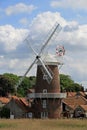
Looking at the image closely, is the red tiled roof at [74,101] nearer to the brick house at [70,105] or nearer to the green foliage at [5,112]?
the brick house at [70,105]

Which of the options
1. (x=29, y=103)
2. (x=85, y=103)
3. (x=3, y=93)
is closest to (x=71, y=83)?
(x=3, y=93)

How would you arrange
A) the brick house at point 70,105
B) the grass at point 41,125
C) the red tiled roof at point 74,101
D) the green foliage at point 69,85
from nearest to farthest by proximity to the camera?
1. the grass at point 41,125
2. the brick house at point 70,105
3. the red tiled roof at point 74,101
4. the green foliage at point 69,85

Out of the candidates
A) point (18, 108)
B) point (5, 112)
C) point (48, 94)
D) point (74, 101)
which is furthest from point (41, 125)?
point (74, 101)

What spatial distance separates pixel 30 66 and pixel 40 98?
6187 millimetres

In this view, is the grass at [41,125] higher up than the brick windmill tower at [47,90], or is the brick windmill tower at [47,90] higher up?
the brick windmill tower at [47,90]

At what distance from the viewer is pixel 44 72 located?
71688 mm

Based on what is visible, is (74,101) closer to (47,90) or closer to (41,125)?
(47,90)

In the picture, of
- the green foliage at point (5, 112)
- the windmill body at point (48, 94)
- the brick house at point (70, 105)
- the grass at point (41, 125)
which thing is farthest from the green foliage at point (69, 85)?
the grass at point (41, 125)

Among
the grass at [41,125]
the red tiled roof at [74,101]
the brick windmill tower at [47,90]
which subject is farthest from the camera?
the red tiled roof at [74,101]

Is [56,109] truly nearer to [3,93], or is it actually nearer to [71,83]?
[3,93]

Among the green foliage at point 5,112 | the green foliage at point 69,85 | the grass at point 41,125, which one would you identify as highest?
the green foliage at point 69,85

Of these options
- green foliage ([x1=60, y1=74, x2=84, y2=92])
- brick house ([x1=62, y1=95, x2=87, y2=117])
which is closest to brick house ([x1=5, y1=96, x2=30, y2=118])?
brick house ([x1=62, y1=95, x2=87, y2=117])

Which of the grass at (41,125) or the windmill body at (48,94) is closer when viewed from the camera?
the grass at (41,125)

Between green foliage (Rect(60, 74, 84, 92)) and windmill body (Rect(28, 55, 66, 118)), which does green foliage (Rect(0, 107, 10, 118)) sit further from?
green foliage (Rect(60, 74, 84, 92))
